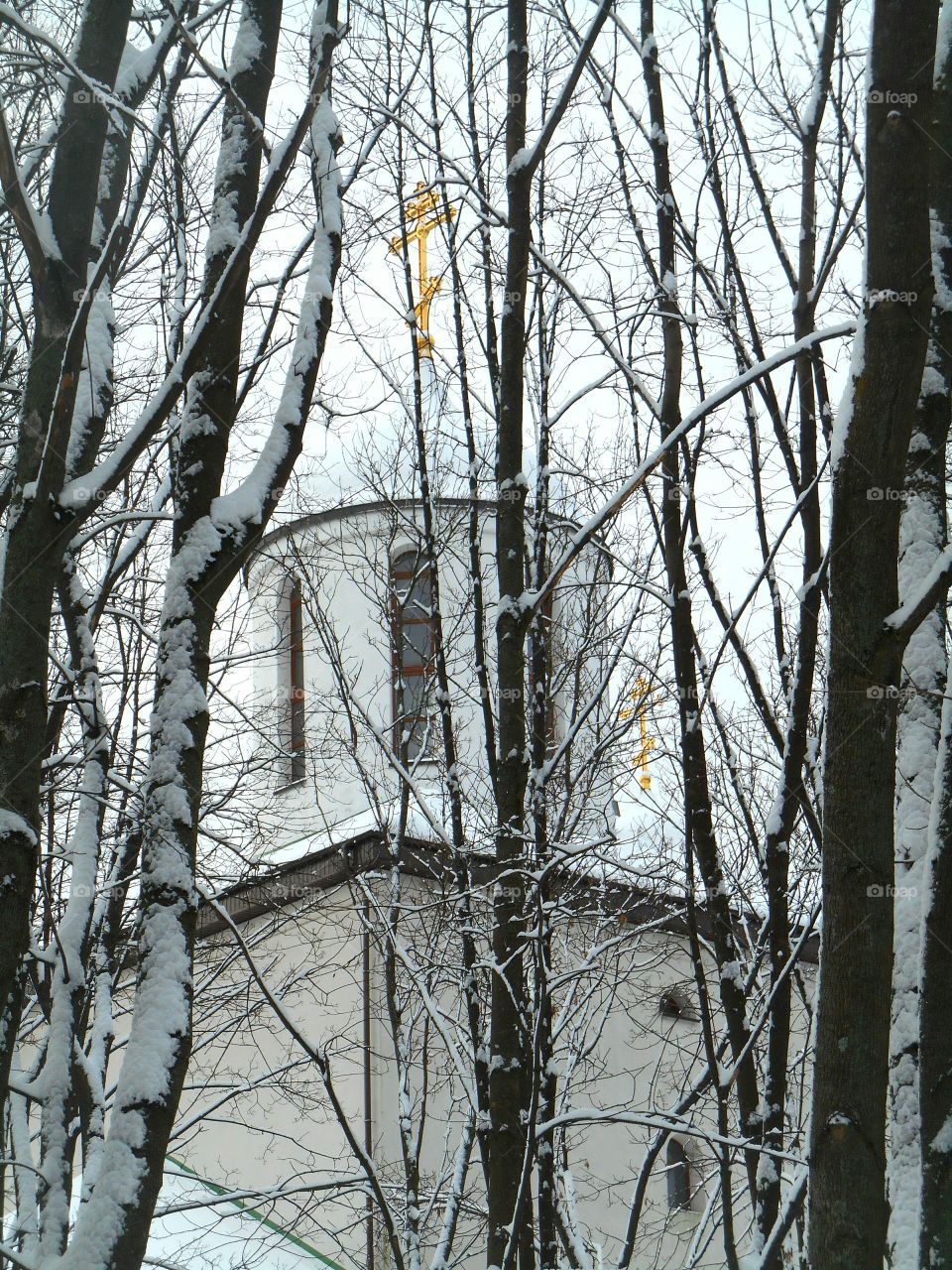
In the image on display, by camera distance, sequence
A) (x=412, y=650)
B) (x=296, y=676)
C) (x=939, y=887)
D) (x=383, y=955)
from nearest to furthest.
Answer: (x=939, y=887), (x=383, y=955), (x=412, y=650), (x=296, y=676)

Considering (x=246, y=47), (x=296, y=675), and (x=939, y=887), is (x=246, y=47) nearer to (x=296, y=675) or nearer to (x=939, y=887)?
(x=939, y=887)

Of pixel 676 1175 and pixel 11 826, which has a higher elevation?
pixel 676 1175

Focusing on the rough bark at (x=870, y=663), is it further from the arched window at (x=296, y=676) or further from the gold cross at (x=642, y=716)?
the arched window at (x=296, y=676)

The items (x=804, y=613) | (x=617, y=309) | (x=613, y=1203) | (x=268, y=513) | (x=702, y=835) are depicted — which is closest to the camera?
(x=268, y=513)

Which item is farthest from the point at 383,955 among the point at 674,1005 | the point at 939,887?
the point at 939,887

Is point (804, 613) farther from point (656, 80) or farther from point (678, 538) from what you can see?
point (656, 80)

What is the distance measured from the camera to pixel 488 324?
21.7 feet

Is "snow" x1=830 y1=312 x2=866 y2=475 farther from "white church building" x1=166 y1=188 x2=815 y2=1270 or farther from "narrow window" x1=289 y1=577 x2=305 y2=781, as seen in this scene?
"narrow window" x1=289 y1=577 x2=305 y2=781

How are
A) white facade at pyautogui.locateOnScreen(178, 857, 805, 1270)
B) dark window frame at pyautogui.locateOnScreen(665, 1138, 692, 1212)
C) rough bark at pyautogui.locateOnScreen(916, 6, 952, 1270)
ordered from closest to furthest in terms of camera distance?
rough bark at pyautogui.locateOnScreen(916, 6, 952, 1270) < white facade at pyautogui.locateOnScreen(178, 857, 805, 1270) < dark window frame at pyautogui.locateOnScreen(665, 1138, 692, 1212)

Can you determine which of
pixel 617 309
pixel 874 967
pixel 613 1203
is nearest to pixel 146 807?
pixel 874 967

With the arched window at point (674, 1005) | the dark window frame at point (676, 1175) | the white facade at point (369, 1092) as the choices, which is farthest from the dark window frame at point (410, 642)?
the dark window frame at point (676, 1175)

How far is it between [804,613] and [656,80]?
2335 millimetres

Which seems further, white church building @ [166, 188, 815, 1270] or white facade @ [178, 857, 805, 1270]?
white facade @ [178, 857, 805, 1270]

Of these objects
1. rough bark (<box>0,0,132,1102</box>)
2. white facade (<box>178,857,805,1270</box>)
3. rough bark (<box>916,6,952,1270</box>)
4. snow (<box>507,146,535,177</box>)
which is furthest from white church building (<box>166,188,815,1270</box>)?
rough bark (<box>0,0,132,1102</box>)
